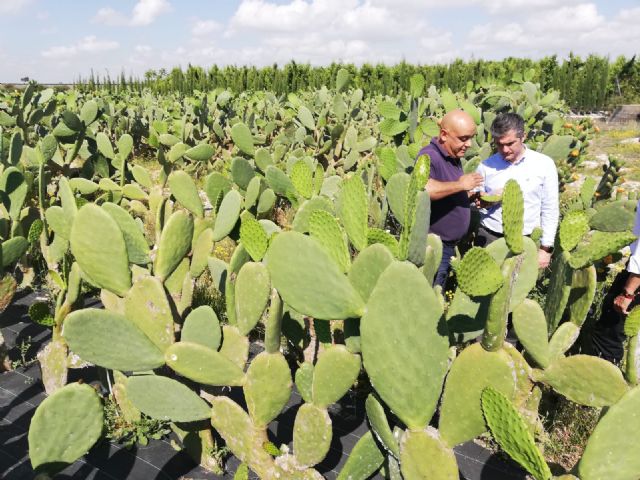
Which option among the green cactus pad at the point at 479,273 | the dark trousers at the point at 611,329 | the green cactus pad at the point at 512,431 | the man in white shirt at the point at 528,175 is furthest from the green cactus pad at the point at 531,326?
the man in white shirt at the point at 528,175

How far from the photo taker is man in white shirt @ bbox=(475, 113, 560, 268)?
3.08 meters

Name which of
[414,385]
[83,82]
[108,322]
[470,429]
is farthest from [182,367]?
[83,82]

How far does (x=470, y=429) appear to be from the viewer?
1.50 metres

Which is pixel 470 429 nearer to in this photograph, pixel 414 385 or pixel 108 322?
Answer: pixel 414 385

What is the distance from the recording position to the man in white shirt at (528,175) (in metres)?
3.08

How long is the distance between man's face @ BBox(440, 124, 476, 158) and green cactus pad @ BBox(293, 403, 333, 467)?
170cm

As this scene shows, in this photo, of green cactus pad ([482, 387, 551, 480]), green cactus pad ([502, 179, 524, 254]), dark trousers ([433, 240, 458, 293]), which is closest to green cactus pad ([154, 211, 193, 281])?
green cactus pad ([502, 179, 524, 254])

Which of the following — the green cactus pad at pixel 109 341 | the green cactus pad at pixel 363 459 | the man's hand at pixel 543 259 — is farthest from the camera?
the man's hand at pixel 543 259

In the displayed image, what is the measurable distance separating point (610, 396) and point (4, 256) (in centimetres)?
250

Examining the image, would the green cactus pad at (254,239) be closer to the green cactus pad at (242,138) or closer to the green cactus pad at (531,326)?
the green cactus pad at (531,326)

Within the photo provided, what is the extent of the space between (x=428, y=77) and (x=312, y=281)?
23.7 metres

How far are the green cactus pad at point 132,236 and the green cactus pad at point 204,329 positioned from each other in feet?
1.11

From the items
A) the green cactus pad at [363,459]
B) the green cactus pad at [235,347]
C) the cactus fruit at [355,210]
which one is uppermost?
the cactus fruit at [355,210]

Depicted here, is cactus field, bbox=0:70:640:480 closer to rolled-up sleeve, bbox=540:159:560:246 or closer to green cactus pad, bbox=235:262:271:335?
green cactus pad, bbox=235:262:271:335
